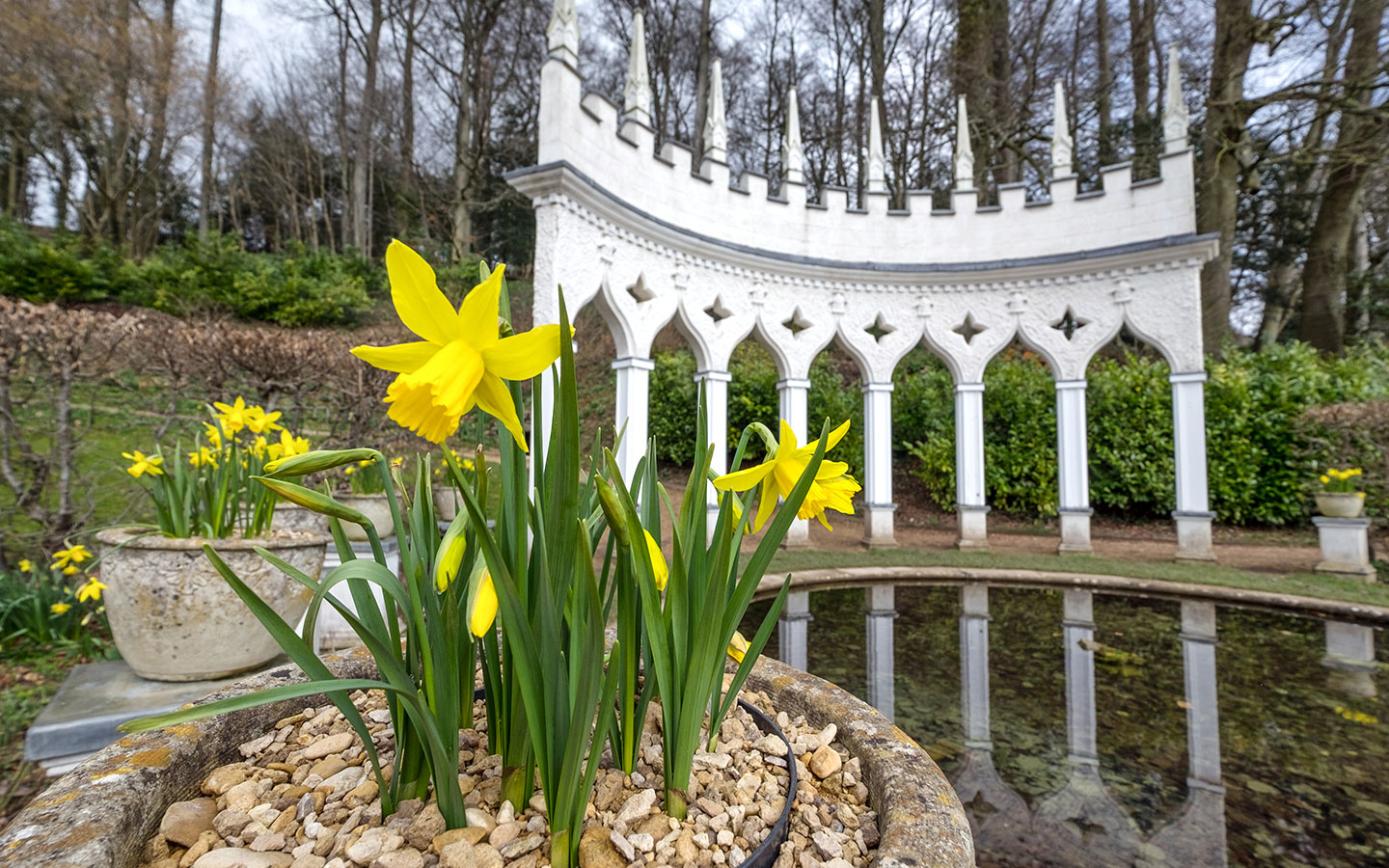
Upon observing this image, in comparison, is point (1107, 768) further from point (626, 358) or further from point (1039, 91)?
point (1039, 91)

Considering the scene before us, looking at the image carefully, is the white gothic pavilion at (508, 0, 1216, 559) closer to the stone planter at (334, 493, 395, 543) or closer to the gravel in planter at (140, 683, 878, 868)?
the stone planter at (334, 493, 395, 543)

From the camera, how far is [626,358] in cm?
598

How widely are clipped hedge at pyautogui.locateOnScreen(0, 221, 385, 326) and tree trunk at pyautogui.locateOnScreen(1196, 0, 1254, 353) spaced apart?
15.3 metres

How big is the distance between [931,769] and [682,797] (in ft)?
1.39

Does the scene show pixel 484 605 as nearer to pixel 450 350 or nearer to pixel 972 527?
pixel 450 350

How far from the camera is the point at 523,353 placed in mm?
709

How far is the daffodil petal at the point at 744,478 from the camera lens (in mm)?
938

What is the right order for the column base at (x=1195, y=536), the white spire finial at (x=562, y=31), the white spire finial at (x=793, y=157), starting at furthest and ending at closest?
the white spire finial at (x=793, y=157), the column base at (x=1195, y=536), the white spire finial at (x=562, y=31)

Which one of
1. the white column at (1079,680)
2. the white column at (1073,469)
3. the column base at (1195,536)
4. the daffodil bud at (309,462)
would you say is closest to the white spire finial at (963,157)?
the white column at (1073,469)

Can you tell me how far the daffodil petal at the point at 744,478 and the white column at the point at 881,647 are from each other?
1.43 metres

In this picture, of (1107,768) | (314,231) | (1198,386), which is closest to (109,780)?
(1107,768)

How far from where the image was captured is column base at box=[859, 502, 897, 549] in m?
7.08

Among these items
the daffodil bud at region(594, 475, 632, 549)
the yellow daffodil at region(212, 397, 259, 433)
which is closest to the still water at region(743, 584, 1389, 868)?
the daffodil bud at region(594, 475, 632, 549)

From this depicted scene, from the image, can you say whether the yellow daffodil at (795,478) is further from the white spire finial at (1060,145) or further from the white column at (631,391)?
the white spire finial at (1060,145)
